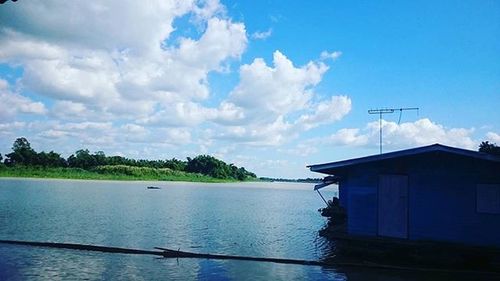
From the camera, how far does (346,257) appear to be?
17.1m

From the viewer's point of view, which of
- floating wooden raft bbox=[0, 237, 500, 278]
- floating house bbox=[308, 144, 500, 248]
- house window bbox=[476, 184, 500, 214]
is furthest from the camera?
floating house bbox=[308, 144, 500, 248]

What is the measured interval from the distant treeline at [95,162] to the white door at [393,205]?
109 m

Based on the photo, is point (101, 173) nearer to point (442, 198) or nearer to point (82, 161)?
point (82, 161)

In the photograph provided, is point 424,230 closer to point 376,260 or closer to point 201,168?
Result: point 376,260

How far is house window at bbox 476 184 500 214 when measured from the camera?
47.3 feet

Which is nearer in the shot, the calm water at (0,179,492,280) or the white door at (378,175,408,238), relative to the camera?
the calm water at (0,179,492,280)

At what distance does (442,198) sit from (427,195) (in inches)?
19.7

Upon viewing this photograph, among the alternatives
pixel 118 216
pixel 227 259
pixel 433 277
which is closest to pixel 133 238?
pixel 227 259

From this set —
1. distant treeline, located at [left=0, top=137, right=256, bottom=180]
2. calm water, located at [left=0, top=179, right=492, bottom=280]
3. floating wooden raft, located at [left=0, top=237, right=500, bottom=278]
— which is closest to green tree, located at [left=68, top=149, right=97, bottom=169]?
distant treeline, located at [left=0, top=137, right=256, bottom=180]

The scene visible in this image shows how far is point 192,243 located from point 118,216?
40.3ft

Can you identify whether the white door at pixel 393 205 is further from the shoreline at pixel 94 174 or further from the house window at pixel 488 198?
the shoreline at pixel 94 174

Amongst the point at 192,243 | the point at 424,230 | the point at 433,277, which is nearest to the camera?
the point at 433,277

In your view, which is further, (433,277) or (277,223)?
(277,223)

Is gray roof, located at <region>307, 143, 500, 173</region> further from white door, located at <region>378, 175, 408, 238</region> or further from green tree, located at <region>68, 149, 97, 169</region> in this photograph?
green tree, located at <region>68, 149, 97, 169</region>
